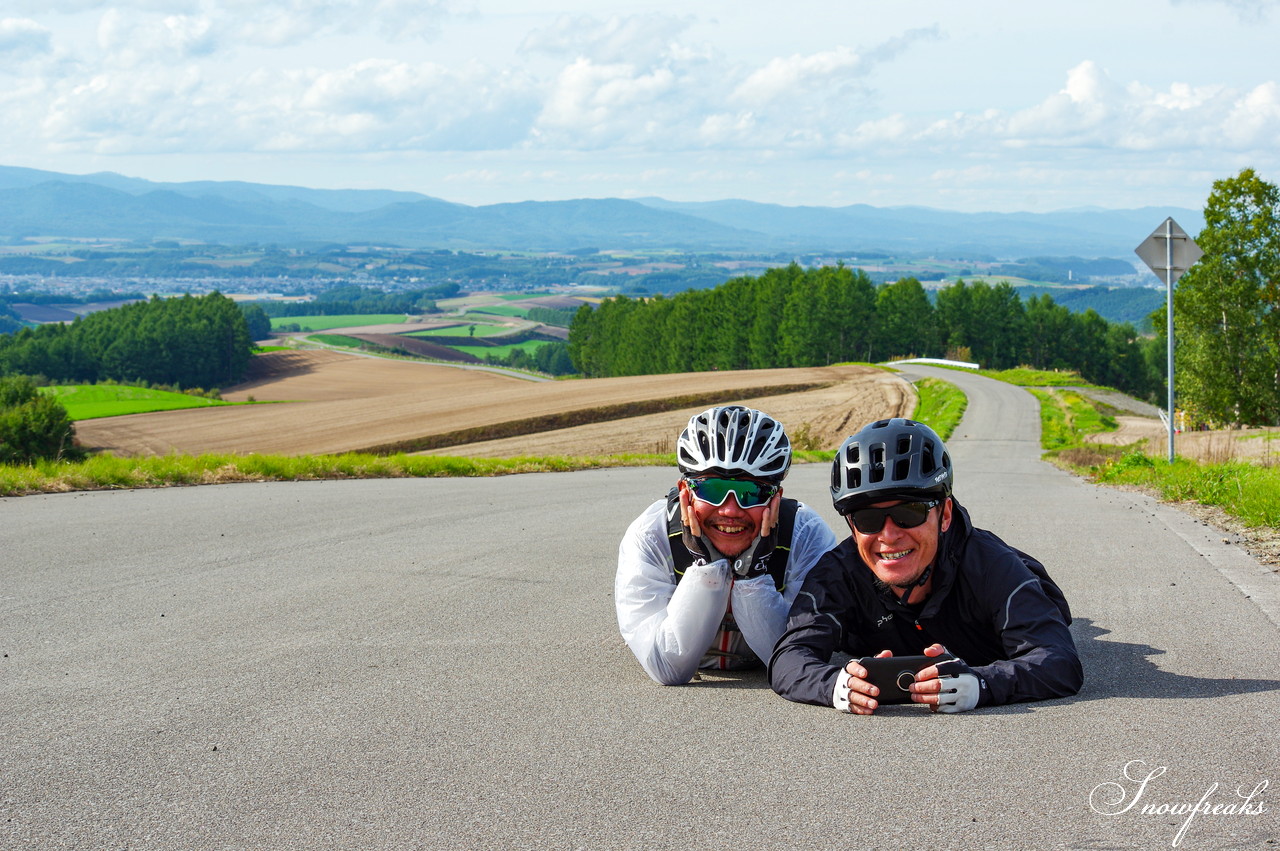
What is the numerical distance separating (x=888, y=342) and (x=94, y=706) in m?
111

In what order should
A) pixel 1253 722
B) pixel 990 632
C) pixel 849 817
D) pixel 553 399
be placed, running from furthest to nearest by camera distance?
pixel 553 399
pixel 990 632
pixel 1253 722
pixel 849 817

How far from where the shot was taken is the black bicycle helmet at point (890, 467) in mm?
4637

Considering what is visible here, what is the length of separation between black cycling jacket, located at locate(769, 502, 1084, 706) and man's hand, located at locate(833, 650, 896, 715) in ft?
0.17

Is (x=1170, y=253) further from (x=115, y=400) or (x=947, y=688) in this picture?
(x=115, y=400)

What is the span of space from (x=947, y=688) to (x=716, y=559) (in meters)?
1.16

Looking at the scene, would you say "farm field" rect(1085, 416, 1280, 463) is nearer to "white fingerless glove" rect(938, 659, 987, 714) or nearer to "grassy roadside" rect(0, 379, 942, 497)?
"grassy roadside" rect(0, 379, 942, 497)

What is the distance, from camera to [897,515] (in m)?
4.64

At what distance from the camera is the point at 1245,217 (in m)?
52.6

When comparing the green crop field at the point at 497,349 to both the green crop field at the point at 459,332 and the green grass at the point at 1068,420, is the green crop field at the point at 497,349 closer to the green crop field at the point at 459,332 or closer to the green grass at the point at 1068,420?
the green crop field at the point at 459,332

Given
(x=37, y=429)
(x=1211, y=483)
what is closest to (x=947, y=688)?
(x=1211, y=483)

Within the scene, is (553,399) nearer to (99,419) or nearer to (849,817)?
(99,419)

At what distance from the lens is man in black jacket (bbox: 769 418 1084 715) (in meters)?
4.41

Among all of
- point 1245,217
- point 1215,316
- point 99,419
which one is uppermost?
point 1245,217

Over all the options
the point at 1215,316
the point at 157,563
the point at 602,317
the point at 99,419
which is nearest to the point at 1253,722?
the point at 157,563
